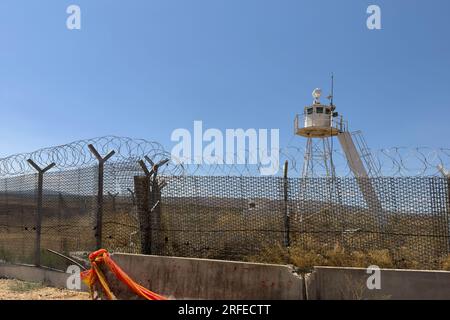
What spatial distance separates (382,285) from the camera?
5.62m

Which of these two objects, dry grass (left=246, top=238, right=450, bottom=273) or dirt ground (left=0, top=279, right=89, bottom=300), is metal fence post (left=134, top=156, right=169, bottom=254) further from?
dry grass (left=246, top=238, right=450, bottom=273)

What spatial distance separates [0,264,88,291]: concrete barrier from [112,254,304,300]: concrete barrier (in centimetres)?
139

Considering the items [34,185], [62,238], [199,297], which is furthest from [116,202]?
[199,297]

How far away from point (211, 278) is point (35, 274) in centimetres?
418

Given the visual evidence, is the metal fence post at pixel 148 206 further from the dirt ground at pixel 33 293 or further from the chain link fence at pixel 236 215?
the dirt ground at pixel 33 293

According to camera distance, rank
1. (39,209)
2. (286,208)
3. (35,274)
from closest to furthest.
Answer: (286,208)
(35,274)
(39,209)

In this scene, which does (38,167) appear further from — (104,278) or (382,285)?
(382,285)

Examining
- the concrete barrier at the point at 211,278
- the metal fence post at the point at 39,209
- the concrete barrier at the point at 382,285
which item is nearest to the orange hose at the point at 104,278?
the concrete barrier at the point at 211,278

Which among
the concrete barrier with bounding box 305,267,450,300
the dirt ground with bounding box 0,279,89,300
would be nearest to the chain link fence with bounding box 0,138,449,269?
the dirt ground with bounding box 0,279,89,300

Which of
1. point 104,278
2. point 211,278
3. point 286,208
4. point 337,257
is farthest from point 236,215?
point 104,278

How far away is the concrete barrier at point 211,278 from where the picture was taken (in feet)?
19.2

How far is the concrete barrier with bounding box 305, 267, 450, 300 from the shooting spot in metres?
5.50

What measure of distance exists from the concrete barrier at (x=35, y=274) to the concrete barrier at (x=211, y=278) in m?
1.39
